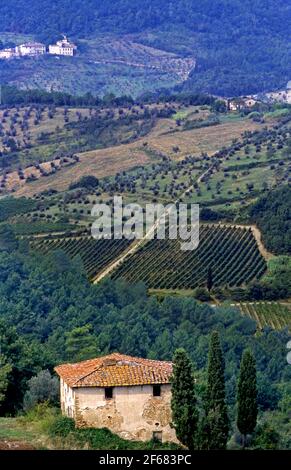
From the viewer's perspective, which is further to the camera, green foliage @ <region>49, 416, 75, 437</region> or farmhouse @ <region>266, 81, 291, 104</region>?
farmhouse @ <region>266, 81, 291, 104</region>

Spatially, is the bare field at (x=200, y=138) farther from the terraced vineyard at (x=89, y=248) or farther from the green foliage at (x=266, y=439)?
the green foliage at (x=266, y=439)

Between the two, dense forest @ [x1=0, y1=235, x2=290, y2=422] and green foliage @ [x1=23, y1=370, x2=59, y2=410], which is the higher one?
green foliage @ [x1=23, y1=370, x2=59, y2=410]

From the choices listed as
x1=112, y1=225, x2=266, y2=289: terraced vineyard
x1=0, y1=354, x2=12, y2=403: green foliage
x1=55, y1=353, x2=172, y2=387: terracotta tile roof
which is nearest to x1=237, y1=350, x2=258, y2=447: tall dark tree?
x1=55, y1=353, x2=172, y2=387: terracotta tile roof

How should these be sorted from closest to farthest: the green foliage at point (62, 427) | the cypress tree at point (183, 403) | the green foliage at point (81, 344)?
the cypress tree at point (183, 403) → the green foliage at point (62, 427) → the green foliage at point (81, 344)

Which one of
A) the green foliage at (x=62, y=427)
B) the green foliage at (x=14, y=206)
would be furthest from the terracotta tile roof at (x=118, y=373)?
the green foliage at (x=14, y=206)

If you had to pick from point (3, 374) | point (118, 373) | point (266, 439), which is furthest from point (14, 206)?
point (266, 439)

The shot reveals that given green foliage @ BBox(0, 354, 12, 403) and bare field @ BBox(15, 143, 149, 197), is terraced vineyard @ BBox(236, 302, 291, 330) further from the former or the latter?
bare field @ BBox(15, 143, 149, 197)

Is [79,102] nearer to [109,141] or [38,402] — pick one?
[109,141]

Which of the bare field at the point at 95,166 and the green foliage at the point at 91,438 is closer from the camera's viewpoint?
the green foliage at the point at 91,438
